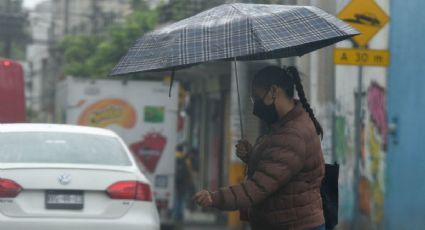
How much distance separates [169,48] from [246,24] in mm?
445

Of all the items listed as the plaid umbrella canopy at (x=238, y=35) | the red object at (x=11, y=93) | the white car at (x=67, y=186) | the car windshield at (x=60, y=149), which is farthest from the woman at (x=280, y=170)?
the red object at (x=11, y=93)

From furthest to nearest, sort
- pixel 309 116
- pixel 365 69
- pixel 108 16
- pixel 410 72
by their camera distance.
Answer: pixel 108 16, pixel 365 69, pixel 410 72, pixel 309 116

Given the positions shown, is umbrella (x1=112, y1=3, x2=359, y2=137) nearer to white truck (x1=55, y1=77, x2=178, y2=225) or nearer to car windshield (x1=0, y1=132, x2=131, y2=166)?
car windshield (x1=0, y1=132, x2=131, y2=166)

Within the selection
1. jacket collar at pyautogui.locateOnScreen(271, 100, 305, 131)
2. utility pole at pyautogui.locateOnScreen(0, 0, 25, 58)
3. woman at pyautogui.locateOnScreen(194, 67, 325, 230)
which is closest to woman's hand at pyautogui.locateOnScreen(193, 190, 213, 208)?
woman at pyautogui.locateOnScreen(194, 67, 325, 230)

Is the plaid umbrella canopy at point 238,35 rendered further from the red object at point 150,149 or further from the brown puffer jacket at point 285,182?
the red object at point 150,149

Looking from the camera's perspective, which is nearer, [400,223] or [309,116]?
[309,116]

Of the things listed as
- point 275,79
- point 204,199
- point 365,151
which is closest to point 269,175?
point 204,199

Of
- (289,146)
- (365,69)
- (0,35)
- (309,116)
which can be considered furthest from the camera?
(0,35)

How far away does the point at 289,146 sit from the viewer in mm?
4484

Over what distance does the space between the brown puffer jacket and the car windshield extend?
3.69 metres

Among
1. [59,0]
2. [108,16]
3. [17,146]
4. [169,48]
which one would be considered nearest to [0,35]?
[108,16]

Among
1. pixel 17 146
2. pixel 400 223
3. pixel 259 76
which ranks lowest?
pixel 400 223

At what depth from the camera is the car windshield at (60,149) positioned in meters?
7.94

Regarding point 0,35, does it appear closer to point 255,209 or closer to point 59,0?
point 59,0
